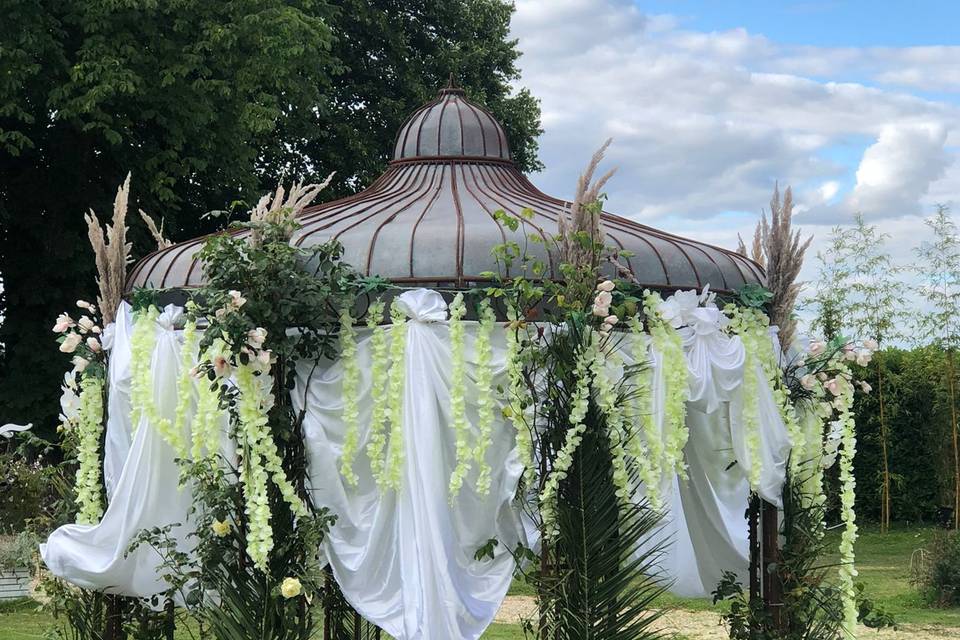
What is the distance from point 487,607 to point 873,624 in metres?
2.27

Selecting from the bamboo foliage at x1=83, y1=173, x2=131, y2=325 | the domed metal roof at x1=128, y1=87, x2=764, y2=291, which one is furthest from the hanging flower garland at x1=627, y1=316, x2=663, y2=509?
the bamboo foliage at x1=83, y1=173, x2=131, y2=325

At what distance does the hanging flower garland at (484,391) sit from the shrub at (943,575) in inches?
253

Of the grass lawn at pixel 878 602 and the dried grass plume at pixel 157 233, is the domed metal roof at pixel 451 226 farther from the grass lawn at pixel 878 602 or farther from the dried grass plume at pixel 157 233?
the grass lawn at pixel 878 602

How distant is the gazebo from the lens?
16.8 ft

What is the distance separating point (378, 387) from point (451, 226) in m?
0.80

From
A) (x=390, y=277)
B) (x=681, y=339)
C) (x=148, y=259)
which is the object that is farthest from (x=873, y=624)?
(x=148, y=259)

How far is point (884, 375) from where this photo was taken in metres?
15.0

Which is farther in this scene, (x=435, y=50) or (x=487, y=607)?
(x=435, y=50)

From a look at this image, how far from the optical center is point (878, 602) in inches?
387

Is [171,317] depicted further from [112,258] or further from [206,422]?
[112,258]

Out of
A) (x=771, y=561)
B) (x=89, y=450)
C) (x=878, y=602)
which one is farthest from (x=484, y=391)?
(x=878, y=602)

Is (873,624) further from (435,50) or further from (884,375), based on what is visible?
(435,50)

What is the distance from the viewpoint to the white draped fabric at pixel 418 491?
5.09m

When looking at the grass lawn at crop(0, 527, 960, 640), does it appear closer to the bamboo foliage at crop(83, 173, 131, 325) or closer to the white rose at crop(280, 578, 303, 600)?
the white rose at crop(280, 578, 303, 600)
